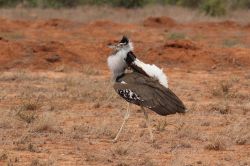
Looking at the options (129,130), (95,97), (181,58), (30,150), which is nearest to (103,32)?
(181,58)

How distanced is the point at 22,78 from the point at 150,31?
48.1ft

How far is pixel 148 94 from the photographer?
9625 millimetres

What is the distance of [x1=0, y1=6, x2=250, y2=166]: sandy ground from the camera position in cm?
931

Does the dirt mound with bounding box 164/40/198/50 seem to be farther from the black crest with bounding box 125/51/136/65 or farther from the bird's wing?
the black crest with bounding box 125/51/136/65

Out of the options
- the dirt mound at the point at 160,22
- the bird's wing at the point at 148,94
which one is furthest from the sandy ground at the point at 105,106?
the dirt mound at the point at 160,22

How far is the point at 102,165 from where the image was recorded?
28.2 ft


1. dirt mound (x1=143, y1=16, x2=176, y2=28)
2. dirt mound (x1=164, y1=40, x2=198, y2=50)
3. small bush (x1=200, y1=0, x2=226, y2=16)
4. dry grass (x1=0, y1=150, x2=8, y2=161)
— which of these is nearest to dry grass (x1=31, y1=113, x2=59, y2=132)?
dry grass (x1=0, y1=150, x2=8, y2=161)

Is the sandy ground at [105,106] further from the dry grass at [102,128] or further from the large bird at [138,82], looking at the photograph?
the large bird at [138,82]

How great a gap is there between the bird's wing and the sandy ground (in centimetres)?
62

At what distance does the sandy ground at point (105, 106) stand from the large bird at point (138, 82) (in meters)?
0.69

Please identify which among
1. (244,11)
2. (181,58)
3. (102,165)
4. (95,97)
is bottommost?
(244,11)

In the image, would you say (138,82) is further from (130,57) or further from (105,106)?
(105,106)

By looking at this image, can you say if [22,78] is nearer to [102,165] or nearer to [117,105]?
[117,105]

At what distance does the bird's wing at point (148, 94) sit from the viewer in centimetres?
943
